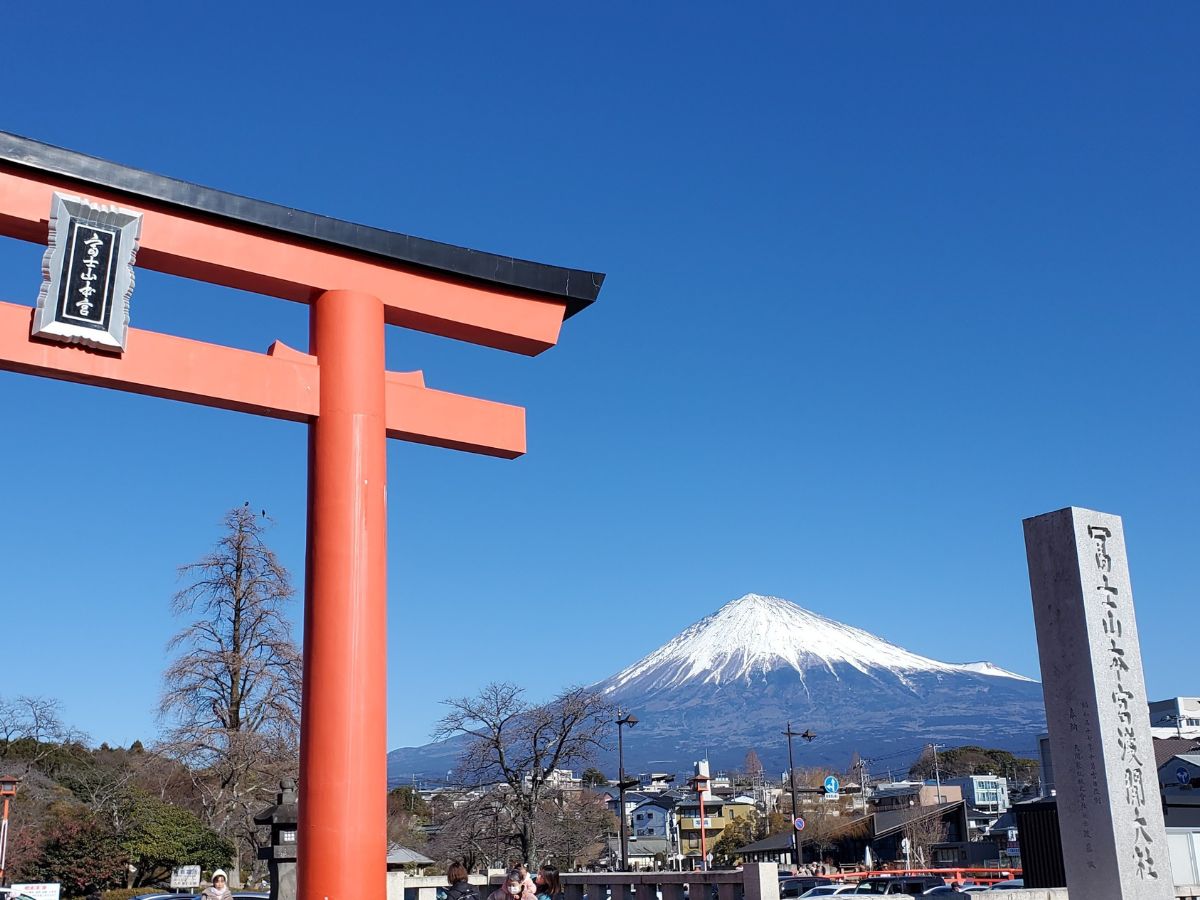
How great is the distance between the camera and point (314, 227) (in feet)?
26.4

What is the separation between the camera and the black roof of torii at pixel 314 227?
7211mm

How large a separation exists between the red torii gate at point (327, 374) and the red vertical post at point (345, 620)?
0.4 inches

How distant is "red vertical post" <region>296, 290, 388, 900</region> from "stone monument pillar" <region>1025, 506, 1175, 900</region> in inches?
238

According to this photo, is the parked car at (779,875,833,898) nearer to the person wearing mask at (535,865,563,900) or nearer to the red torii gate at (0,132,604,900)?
the person wearing mask at (535,865,563,900)

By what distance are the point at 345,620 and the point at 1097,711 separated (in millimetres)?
6447

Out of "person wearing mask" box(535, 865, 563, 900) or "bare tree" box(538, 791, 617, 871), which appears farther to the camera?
"bare tree" box(538, 791, 617, 871)

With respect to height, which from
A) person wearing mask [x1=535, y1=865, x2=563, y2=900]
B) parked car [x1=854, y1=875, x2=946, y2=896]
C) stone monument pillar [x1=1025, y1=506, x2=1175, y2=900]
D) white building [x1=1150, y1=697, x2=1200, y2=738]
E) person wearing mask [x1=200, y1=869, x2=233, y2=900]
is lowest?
parked car [x1=854, y1=875, x2=946, y2=896]

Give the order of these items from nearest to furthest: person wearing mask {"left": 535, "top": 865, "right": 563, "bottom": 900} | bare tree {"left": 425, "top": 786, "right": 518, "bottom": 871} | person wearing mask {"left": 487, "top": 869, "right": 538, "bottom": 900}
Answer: person wearing mask {"left": 487, "top": 869, "right": 538, "bottom": 900} < person wearing mask {"left": 535, "top": 865, "right": 563, "bottom": 900} < bare tree {"left": 425, "top": 786, "right": 518, "bottom": 871}

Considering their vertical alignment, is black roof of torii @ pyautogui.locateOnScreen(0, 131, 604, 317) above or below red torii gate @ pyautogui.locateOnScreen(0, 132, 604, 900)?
above

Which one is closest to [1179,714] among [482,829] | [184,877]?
[482,829]

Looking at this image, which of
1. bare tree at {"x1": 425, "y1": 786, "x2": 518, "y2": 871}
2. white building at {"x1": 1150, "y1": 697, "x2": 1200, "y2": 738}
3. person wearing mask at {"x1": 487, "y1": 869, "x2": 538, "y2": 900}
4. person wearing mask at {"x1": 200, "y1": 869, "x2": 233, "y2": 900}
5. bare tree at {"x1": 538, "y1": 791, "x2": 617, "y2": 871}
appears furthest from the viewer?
white building at {"x1": 1150, "y1": 697, "x2": 1200, "y2": 738}

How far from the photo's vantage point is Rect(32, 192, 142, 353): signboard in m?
7.02

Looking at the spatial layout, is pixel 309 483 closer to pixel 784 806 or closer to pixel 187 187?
pixel 187 187

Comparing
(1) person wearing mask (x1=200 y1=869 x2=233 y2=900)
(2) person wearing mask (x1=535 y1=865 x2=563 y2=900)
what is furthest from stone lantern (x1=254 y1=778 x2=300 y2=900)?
(2) person wearing mask (x1=535 y1=865 x2=563 y2=900)
